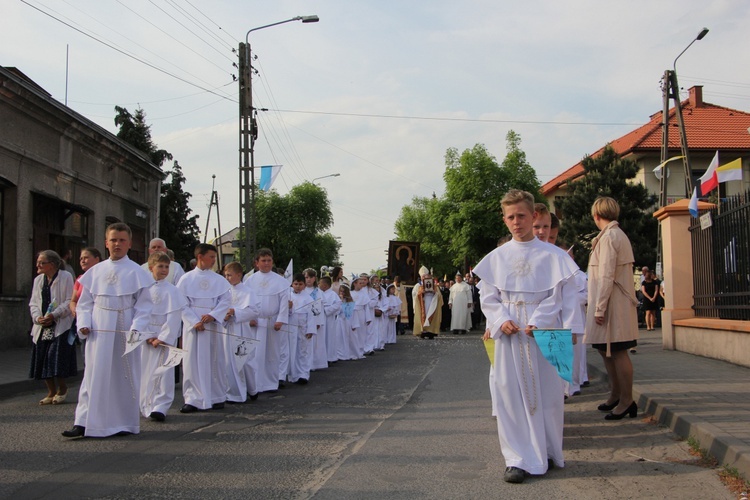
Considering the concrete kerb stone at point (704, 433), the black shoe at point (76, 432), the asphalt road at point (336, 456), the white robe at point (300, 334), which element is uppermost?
the white robe at point (300, 334)

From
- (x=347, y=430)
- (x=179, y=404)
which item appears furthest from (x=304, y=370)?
(x=347, y=430)

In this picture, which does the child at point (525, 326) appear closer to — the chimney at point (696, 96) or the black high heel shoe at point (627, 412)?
the black high heel shoe at point (627, 412)

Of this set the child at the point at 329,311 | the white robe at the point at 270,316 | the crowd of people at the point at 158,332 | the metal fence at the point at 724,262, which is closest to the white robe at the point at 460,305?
the child at the point at 329,311

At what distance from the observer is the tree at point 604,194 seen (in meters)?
32.7

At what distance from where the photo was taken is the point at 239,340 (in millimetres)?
9211

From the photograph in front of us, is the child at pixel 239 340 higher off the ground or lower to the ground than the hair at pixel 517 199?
lower

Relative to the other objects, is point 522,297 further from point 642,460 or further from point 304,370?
point 304,370

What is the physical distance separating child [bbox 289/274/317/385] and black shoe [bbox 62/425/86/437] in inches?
181

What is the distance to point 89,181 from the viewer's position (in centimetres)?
2150

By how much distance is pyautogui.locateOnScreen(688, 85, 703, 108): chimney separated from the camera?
4722cm

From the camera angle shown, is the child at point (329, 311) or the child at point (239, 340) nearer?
the child at point (239, 340)

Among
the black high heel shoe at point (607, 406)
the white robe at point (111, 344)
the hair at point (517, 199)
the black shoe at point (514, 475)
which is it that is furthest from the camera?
the black high heel shoe at point (607, 406)

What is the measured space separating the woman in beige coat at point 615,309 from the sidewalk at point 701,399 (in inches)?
17.4

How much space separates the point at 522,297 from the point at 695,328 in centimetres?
845
